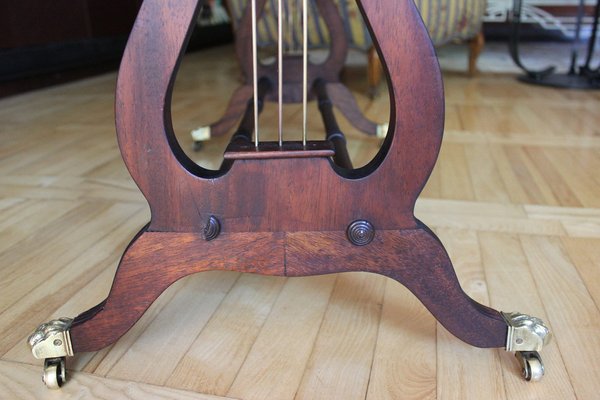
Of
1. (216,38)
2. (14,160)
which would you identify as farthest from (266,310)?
(216,38)

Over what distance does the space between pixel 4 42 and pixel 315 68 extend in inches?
50.6

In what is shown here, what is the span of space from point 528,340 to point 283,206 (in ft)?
0.80

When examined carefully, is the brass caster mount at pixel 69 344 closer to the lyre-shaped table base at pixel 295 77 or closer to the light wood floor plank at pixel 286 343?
the light wood floor plank at pixel 286 343

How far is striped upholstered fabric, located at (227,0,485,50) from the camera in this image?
1.79 metres

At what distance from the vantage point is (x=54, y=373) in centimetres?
48

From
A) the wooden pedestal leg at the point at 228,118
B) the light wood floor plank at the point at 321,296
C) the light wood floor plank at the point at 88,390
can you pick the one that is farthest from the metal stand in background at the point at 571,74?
the light wood floor plank at the point at 88,390

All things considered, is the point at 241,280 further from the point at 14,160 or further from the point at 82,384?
the point at 14,160

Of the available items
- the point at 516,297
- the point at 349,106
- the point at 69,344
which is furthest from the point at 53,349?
the point at 349,106

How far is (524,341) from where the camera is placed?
0.48 meters

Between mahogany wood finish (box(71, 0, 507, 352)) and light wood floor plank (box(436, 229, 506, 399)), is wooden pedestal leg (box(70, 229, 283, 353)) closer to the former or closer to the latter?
mahogany wood finish (box(71, 0, 507, 352))

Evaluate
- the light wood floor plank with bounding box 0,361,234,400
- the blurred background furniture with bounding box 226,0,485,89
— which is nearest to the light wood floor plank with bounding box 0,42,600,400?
the light wood floor plank with bounding box 0,361,234,400

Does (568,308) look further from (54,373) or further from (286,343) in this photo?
(54,373)

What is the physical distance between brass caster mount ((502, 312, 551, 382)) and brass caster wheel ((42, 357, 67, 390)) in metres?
0.40

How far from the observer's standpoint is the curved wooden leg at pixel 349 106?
3.96 feet
